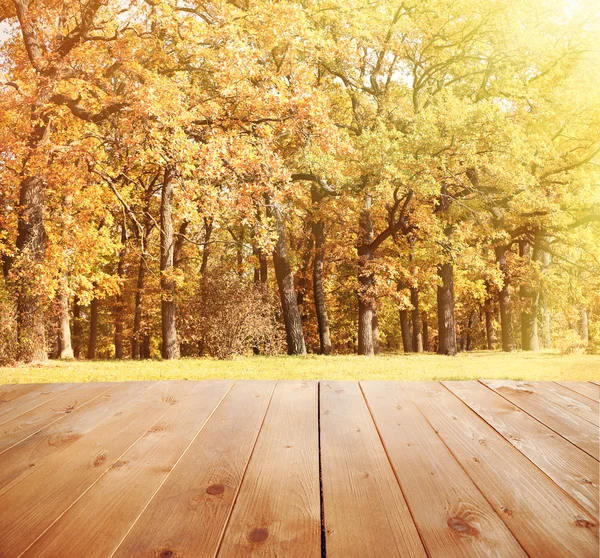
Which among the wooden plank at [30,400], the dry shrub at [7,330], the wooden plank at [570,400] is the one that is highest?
the dry shrub at [7,330]

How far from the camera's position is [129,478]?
2.04 meters

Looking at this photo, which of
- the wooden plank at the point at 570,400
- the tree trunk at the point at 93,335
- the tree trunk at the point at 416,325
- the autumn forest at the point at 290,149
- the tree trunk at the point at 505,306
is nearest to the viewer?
the wooden plank at the point at 570,400

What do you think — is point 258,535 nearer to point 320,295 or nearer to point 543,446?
point 543,446

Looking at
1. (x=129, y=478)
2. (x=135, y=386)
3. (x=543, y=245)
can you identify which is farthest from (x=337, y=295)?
(x=129, y=478)

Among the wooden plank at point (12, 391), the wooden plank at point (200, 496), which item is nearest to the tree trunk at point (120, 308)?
the wooden plank at point (12, 391)

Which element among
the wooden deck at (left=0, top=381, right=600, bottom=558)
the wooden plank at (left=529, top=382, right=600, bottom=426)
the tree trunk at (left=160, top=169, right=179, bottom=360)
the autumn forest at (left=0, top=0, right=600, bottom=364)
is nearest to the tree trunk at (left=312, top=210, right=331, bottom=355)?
the autumn forest at (left=0, top=0, right=600, bottom=364)

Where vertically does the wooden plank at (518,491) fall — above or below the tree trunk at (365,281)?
below

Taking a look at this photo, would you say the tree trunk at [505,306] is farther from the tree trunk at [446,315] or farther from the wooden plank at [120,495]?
the wooden plank at [120,495]

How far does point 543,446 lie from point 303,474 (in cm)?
112

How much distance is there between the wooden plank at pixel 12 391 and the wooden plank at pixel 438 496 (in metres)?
2.35

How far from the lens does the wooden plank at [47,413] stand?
265 cm

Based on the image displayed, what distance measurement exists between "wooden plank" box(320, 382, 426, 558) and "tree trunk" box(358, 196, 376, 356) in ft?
46.0

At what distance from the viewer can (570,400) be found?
127 inches

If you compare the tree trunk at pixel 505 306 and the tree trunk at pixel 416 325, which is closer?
the tree trunk at pixel 505 306
